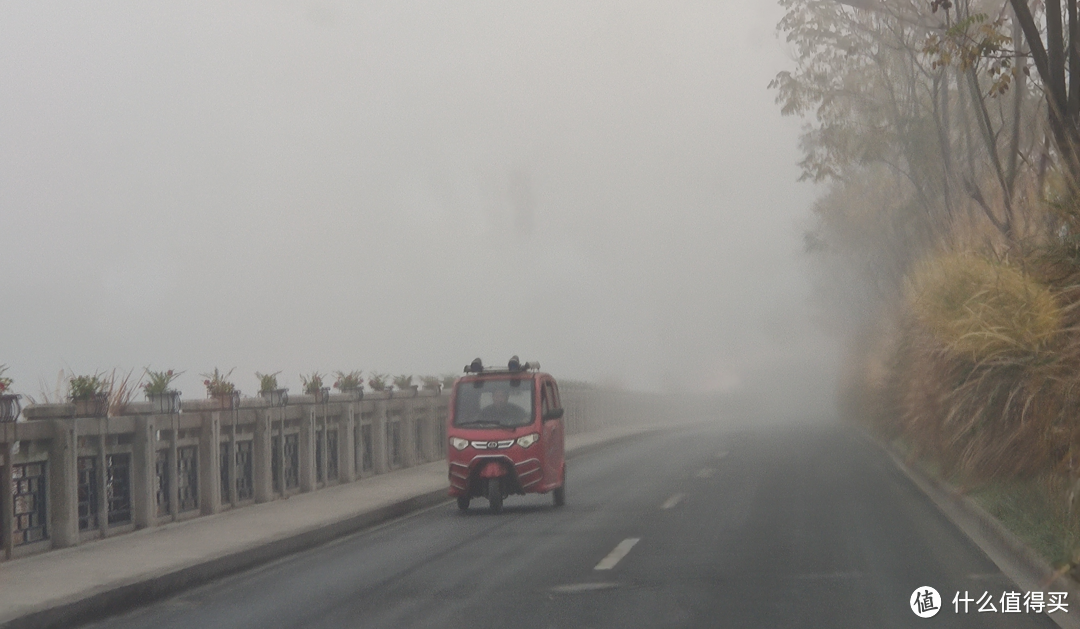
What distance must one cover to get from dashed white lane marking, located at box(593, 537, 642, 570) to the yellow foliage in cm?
419

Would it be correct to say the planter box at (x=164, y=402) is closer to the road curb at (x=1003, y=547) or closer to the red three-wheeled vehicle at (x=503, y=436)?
the red three-wheeled vehicle at (x=503, y=436)

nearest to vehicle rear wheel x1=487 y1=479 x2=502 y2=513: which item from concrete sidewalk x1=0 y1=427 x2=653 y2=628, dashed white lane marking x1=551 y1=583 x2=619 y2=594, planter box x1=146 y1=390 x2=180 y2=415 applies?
concrete sidewalk x1=0 y1=427 x2=653 y2=628

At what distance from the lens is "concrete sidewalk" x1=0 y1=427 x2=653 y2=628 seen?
32.4 ft

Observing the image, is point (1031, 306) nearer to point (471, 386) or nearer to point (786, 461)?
point (471, 386)

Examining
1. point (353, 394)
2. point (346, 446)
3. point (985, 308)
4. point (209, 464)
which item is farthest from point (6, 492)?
point (353, 394)

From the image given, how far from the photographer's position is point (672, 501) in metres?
18.4

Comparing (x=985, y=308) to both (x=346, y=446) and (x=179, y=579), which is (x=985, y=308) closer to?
(x=179, y=579)

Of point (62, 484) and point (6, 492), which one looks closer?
point (6, 492)

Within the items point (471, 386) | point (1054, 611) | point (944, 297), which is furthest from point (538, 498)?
point (1054, 611)

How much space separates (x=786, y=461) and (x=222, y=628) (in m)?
19.2

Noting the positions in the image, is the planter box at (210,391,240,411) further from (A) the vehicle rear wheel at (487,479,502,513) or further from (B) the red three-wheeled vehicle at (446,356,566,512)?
(A) the vehicle rear wheel at (487,479,502,513)

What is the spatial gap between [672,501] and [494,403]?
2916 millimetres

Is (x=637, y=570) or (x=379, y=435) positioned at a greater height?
(x=379, y=435)

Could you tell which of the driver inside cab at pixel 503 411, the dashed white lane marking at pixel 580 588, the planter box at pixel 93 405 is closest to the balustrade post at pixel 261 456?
the driver inside cab at pixel 503 411
